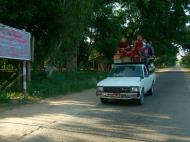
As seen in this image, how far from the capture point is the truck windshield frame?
692 inches

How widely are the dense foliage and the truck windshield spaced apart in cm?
518

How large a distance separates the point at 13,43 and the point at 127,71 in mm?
4778

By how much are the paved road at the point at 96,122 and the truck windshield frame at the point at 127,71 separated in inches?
49.8

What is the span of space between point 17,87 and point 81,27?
21.1 feet

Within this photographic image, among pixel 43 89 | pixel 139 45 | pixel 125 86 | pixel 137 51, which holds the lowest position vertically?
pixel 43 89

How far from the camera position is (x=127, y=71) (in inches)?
702

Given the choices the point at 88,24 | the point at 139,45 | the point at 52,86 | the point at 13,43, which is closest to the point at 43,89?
the point at 52,86

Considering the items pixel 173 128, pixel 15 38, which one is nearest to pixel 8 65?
pixel 15 38

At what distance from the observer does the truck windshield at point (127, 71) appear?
57.7 ft

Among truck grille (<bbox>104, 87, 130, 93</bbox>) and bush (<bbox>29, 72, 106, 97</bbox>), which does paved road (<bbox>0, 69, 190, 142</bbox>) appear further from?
bush (<bbox>29, 72, 106, 97</bbox>)

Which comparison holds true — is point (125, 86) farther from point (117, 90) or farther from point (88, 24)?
point (88, 24)

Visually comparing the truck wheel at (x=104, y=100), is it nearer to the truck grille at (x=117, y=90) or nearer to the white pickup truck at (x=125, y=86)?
the white pickup truck at (x=125, y=86)

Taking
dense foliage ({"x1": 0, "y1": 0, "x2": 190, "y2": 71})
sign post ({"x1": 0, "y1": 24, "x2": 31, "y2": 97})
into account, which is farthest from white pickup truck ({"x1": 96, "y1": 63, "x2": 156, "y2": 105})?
dense foliage ({"x1": 0, "y1": 0, "x2": 190, "y2": 71})

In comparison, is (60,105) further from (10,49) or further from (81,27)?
(81,27)
